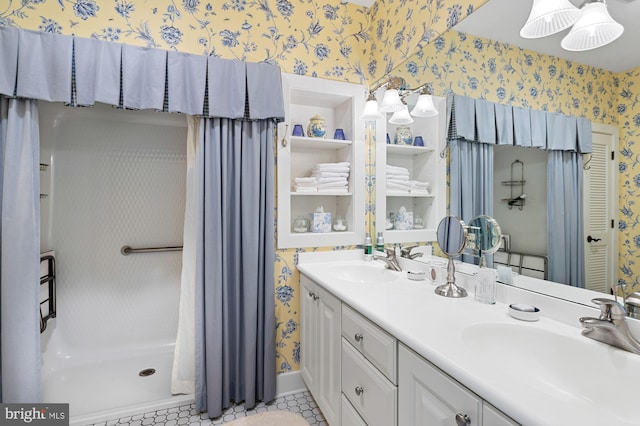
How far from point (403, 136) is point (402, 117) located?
0.40ft

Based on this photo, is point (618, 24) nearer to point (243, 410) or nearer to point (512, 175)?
point (512, 175)

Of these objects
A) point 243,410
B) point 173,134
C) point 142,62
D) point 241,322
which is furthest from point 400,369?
point 173,134

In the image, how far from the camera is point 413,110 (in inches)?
71.4

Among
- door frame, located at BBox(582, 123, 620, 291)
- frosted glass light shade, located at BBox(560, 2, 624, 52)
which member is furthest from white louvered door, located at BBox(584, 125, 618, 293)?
frosted glass light shade, located at BBox(560, 2, 624, 52)

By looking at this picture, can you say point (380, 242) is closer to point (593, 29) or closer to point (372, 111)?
point (372, 111)

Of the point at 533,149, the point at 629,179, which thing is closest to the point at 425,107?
the point at 533,149

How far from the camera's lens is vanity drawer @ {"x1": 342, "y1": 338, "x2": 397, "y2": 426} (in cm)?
102

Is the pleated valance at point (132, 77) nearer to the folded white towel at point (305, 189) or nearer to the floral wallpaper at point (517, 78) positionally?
the folded white towel at point (305, 189)

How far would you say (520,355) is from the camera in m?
0.95

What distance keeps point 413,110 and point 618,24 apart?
97 cm

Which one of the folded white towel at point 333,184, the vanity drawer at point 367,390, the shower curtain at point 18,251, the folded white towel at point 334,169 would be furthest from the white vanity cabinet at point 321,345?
the shower curtain at point 18,251

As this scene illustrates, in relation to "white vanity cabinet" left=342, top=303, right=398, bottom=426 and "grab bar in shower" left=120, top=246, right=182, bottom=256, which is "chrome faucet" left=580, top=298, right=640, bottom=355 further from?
"grab bar in shower" left=120, top=246, right=182, bottom=256

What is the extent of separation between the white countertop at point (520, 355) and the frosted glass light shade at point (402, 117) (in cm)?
108

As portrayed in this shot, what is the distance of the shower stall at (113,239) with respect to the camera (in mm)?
2057
